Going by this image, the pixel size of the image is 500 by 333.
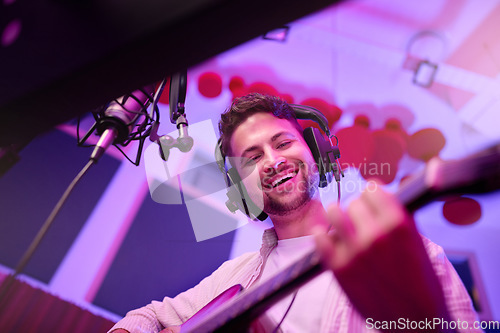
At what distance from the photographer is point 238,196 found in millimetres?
1476

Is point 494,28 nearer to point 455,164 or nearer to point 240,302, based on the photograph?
point 455,164

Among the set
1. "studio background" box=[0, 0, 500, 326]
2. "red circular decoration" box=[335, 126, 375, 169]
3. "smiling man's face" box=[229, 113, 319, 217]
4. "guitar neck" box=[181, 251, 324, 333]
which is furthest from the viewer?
"red circular decoration" box=[335, 126, 375, 169]

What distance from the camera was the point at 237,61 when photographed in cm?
238

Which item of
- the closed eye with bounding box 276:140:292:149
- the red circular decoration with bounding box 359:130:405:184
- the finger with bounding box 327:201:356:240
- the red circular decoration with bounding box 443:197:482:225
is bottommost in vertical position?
the finger with bounding box 327:201:356:240

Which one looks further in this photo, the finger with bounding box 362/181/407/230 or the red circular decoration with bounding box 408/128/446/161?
the red circular decoration with bounding box 408/128/446/161

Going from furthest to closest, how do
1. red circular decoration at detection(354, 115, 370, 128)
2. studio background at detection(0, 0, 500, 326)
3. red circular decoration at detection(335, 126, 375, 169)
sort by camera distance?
red circular decoration at detection(354, 115, 370, 128)
red circular decoration at detection(335, 126, 375, 169)
studio background at detection(0, 0, 500, 326)

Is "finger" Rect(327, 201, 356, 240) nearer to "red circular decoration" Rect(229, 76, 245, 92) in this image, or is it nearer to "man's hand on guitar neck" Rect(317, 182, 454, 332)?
"man's hand on guitar neck" Rect(317, 182, 454, 332)

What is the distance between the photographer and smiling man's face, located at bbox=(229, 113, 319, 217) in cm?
135

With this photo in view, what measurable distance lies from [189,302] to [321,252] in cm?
119

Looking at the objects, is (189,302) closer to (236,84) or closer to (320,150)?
(320,150)

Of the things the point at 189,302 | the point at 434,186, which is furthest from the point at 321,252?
the point at 189,302

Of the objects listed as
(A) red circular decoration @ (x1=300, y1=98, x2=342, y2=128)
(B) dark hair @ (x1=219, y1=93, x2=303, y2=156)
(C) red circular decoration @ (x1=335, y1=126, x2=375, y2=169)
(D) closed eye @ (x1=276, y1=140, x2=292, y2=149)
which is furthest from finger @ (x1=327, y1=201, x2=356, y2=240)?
(A) red circular decoration @ (x1=300, y1=98, x2=342, y2=128)

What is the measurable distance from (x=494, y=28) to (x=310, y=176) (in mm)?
2013

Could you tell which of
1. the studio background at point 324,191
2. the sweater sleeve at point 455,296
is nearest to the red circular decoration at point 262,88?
the studio background at point 324,191
